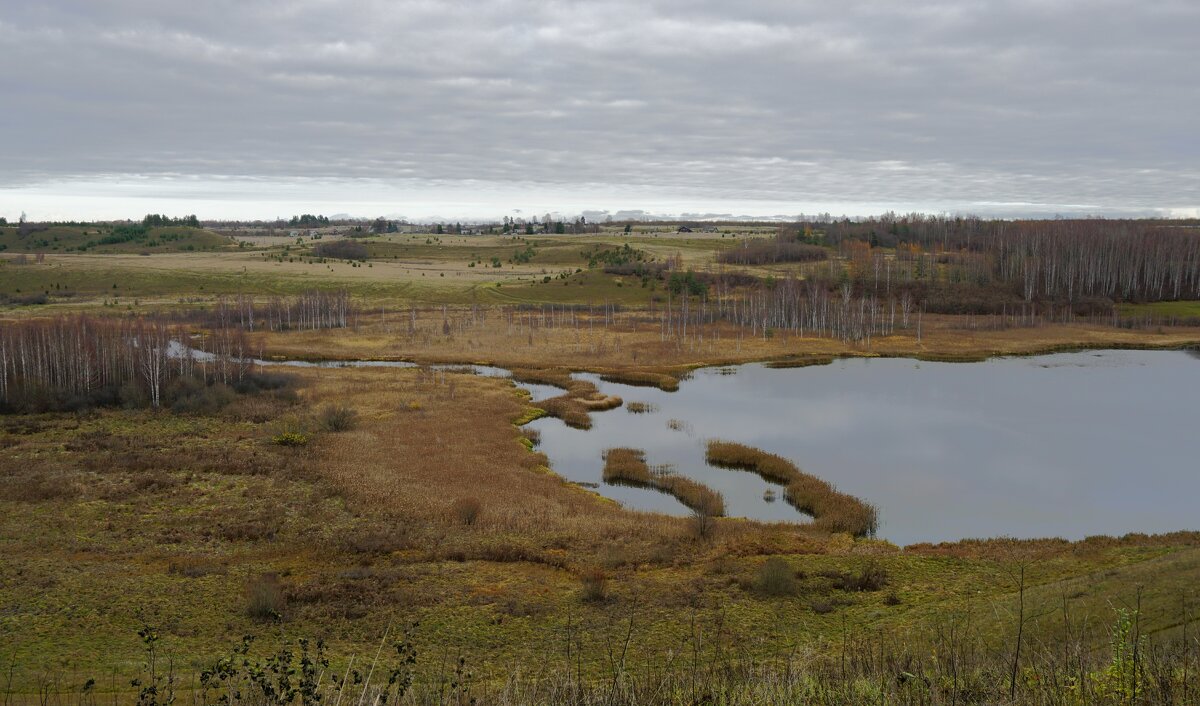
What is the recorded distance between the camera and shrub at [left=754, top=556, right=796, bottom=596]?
1933cm

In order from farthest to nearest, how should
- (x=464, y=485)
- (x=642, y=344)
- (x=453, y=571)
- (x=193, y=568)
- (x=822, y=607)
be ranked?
1. (x=642, y=344)
2. (x=464, y=485)
3. (x=453, y=571)
4. (x=193, y=568)
5. (x=822, y=607)

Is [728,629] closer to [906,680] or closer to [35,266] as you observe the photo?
[906,680]

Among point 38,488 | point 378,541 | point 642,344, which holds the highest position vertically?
point 642,344

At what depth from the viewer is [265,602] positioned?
17.7 metres

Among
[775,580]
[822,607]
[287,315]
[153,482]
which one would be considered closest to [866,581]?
[822,607]

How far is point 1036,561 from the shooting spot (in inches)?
837

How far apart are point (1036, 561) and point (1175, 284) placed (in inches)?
3582

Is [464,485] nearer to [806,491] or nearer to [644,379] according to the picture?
[806,491]

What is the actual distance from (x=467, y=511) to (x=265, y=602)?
28.0 feet

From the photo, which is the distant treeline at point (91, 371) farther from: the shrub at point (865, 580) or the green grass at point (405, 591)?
the shrub at point (865, 580)

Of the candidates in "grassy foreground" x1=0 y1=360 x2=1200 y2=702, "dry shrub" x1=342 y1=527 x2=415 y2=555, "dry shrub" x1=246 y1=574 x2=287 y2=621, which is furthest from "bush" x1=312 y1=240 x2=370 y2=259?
"dry shrub" x1=246 y1=574 x2=287 y2=621

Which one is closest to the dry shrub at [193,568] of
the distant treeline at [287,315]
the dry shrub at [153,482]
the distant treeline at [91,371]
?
the dry shrub at [153,482]

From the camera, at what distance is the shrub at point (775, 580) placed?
1933 centimetres

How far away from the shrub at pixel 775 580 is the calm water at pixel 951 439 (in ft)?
25.5
